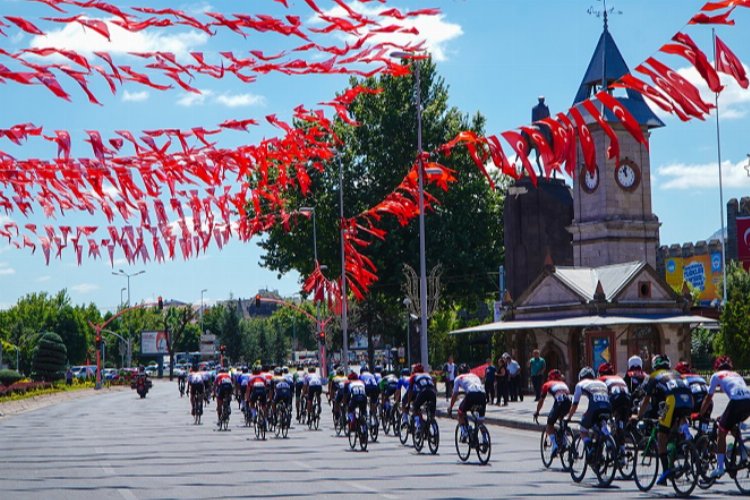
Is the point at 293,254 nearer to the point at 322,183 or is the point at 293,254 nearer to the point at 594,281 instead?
the point at 322,183

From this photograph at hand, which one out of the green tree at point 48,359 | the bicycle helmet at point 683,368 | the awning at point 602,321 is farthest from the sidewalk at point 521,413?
the green tree at point 48,359

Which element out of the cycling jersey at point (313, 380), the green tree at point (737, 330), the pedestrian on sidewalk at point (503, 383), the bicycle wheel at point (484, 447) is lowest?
the bicycle wheel at point (484, 447)

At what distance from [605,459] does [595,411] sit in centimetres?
69

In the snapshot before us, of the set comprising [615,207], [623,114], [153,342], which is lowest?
[153,342]

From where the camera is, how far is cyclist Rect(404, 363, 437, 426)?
73.6 feet

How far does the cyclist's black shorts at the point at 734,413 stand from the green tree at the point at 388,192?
48495 millimetres

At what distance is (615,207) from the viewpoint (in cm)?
5628

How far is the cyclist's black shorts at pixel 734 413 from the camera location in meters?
15.0

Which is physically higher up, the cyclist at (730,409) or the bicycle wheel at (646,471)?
the cyclist at (730,409)

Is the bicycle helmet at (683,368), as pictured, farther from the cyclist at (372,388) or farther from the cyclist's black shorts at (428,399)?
the cyclist at (372,388)

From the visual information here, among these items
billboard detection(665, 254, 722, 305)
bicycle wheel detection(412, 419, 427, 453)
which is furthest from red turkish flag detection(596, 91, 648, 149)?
billboard detection(665, 254, 722, 305)

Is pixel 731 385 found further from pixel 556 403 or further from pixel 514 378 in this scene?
pixel 514 378

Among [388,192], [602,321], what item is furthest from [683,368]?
[388,192]

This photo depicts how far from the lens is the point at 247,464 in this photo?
67.6 ft
